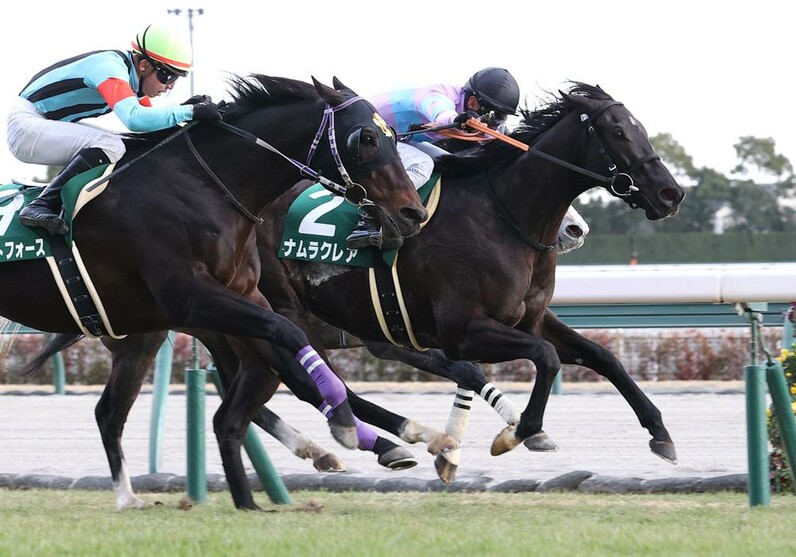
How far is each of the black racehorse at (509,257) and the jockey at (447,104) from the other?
150mm

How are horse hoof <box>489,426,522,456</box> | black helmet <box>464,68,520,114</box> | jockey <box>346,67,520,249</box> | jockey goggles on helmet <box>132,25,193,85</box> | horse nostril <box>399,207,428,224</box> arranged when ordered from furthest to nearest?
black helmet <box>464,68,520,114</box>, jockey <box>346,67,520,249</box>, horse hoof <box>489,426,522,456</box>, jockey goggles on helmet <box>132,25,193,85</box>, horse nostril <box>399,207,428,224</box>

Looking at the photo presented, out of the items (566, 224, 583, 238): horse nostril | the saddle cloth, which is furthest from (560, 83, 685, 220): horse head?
the saddle cloth

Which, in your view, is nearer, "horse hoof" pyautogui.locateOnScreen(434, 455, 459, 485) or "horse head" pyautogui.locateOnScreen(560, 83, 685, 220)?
"horse head" pyautogui.locateOnScreen(560, 83, 685, 220)

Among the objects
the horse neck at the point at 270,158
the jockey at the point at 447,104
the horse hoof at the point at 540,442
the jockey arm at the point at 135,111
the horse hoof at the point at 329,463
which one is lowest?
the horse hoof at the point at 329,463

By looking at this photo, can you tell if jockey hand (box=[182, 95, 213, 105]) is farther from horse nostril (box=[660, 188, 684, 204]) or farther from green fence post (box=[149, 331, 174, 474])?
horse nostril (box=[660, 188, 684, 204])

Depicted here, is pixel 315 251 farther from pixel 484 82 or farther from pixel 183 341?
pixel 183 341

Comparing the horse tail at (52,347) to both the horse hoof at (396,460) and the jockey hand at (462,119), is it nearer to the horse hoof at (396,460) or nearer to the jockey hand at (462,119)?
the horse hoof at (396,460)

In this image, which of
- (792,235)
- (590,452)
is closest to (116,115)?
(590,452)

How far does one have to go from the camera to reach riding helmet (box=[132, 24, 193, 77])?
17.3ft

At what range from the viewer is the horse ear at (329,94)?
5059 millimetres

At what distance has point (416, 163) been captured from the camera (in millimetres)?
5762

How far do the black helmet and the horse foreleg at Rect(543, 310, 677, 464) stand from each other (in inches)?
38.4

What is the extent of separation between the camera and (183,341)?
40.6 ft

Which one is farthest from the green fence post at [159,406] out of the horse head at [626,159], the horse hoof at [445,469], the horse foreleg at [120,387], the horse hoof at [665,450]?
the horse hoof at [665,450]
